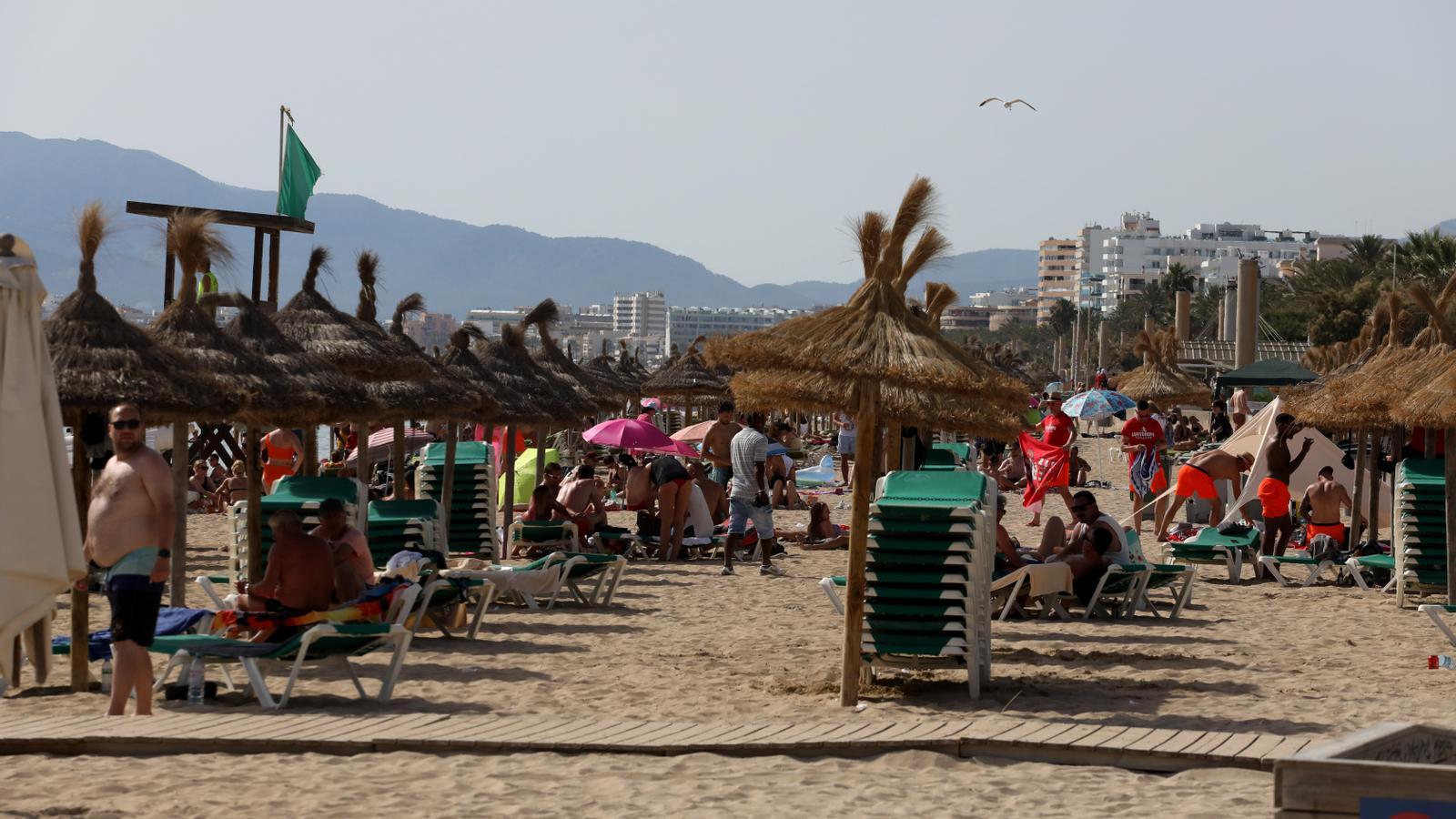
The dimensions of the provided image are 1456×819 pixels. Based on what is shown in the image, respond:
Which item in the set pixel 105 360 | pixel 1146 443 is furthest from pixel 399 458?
pixel 1146 443

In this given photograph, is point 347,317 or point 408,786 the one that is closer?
point 408,786

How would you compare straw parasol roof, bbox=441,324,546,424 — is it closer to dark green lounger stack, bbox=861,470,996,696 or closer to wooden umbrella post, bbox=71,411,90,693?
wooden umbrella post, bbox=71,411,90,693

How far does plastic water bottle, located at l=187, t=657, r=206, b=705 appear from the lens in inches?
268

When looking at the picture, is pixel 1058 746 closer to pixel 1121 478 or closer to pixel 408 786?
pixel 408 786

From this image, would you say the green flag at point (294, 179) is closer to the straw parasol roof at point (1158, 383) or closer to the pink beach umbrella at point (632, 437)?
the pink beach umbrella at point (632, 437)

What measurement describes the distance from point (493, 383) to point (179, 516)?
225 inches

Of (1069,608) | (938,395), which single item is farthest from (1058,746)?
(1069,608)

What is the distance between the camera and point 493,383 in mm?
14781

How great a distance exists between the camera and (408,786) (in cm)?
512

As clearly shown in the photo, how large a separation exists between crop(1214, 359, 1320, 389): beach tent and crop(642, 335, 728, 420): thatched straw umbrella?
8896mm

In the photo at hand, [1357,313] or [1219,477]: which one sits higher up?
[1357,313]

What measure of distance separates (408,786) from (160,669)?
3216 millimetres

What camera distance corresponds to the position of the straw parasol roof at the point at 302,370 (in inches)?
385

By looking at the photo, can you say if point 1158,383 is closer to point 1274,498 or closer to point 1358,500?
point 1358,500
